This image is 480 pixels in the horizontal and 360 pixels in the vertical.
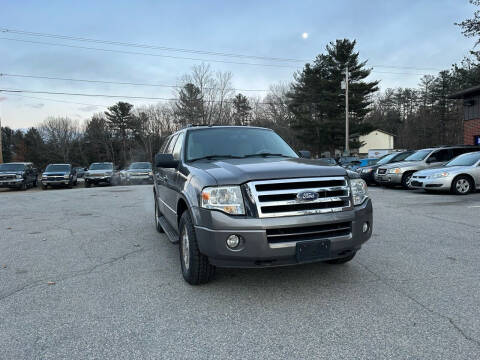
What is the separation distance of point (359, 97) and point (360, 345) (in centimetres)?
4248

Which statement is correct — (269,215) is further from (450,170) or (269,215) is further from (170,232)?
(450,170)

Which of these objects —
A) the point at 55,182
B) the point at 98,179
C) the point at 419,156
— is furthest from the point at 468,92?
the point at 55,182

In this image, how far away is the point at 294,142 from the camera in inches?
2100

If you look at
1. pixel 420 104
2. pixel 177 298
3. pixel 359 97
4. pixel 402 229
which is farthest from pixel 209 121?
pixel 420 104

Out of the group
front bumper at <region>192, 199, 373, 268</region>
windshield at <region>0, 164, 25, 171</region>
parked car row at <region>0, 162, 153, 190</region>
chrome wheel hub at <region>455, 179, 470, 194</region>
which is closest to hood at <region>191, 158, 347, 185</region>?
front bumper at <region>192, 199, 373, 268</region>

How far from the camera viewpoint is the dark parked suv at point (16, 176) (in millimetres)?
21156

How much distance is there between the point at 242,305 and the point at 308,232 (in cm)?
94

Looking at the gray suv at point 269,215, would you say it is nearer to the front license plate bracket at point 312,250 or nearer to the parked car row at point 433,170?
the front license plate bracket at point 312,250

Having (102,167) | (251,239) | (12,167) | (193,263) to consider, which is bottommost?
(193,263)

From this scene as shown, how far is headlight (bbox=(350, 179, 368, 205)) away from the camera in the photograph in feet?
12.0

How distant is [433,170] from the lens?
1184 centimetres

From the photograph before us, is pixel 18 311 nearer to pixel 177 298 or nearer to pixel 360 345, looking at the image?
pixel 177 298

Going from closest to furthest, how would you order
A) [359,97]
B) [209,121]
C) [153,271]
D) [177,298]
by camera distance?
[177,298] → [153,271] → [209,121] → [359,97]

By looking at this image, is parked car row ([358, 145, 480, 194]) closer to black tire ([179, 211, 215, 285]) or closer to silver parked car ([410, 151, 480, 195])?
silver parked car ([410, 151, 480, 195])
